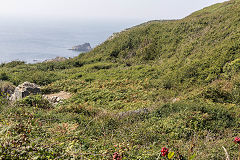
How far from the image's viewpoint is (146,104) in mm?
12430

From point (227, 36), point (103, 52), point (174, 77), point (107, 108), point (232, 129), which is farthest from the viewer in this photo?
point (103, 52)

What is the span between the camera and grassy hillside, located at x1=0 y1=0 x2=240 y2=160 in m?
5.15

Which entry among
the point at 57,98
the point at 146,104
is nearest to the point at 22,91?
the point at 57,98

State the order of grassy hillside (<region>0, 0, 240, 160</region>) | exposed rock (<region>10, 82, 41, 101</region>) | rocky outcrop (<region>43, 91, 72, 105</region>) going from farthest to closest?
rocky outcrop (<region>43, 91, 72, 105</region>) → exposed rock (<region>10, 82, 41, 101</region>) → grassy hillside (<region>0, 0, 240, 160</region>)

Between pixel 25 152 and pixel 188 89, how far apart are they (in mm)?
13187

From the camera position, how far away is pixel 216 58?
15492 millimetres

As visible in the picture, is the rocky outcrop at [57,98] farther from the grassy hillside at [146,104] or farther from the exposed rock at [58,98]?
the grassy hillside at [146,104]

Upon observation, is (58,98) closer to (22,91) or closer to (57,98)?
(57,98)

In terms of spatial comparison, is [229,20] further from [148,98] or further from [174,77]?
[148,98]

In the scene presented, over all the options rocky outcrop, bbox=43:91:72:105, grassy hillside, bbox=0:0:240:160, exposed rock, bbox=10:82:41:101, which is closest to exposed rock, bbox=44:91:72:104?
rocky outcrop, bbox=43:91:72:105

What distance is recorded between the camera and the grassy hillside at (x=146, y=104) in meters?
5.15

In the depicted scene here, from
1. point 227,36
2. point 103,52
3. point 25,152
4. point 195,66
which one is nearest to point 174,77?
point 195,66

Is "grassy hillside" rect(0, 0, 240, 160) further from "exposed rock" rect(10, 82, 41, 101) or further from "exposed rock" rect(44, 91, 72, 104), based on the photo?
"exposed rock" rect(10, 82, 41, 101)

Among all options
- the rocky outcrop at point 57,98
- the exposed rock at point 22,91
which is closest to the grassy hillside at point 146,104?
the rocky outcrop at point 57,98
